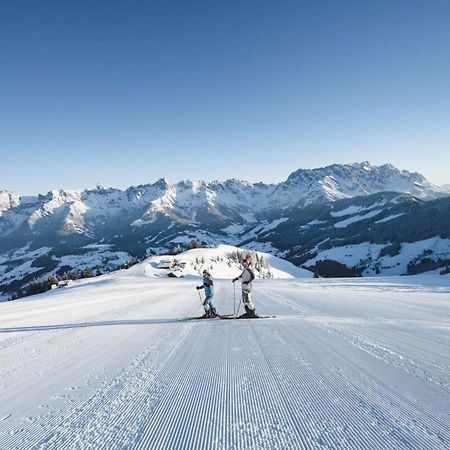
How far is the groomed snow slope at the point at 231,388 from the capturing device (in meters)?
4.96

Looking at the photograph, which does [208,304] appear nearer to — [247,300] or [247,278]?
[247,300]

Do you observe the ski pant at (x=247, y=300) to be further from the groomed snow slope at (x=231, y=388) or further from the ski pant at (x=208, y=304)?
the groomed snow slope at (x=231, y=388)

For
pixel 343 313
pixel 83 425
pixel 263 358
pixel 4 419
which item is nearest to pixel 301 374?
pixel 263 358

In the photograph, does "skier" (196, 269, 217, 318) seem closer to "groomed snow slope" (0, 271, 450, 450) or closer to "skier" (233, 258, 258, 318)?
"skier" (233, 258, 258, 318)

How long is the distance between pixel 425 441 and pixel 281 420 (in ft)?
5.70

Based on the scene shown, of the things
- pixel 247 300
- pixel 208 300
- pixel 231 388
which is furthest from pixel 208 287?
pixel 231 388

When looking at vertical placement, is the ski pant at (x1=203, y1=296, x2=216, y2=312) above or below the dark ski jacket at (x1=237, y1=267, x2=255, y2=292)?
below

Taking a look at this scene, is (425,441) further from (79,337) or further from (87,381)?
(79,337)

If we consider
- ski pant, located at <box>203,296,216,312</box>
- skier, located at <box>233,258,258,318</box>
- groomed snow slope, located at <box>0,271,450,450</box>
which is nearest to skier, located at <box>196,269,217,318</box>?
ski pant, located at <box>203,296,216,312</box>

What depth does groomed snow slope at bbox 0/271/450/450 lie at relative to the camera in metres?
4.96

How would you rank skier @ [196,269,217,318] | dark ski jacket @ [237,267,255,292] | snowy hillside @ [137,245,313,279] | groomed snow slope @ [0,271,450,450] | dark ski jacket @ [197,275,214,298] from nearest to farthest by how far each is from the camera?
groomed snow slope @ [0,271,450,450] < dark ski jacket @ [237,267,255,292] < skier @ [196,269,217,318] < dark ski jacket @ [197,275,214,298] < snowy hillside @ [137,245,313,279]

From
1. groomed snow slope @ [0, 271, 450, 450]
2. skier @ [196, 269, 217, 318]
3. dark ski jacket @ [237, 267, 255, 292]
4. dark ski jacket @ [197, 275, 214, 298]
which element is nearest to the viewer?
groomed snow slope @ [0, 271, 450, 450]

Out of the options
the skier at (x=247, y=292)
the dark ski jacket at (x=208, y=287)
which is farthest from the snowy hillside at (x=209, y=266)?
the skier at (x=247, y=292)

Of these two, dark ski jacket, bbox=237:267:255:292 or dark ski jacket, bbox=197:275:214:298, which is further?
dark ski jacket, bbox=197:275:214:298
